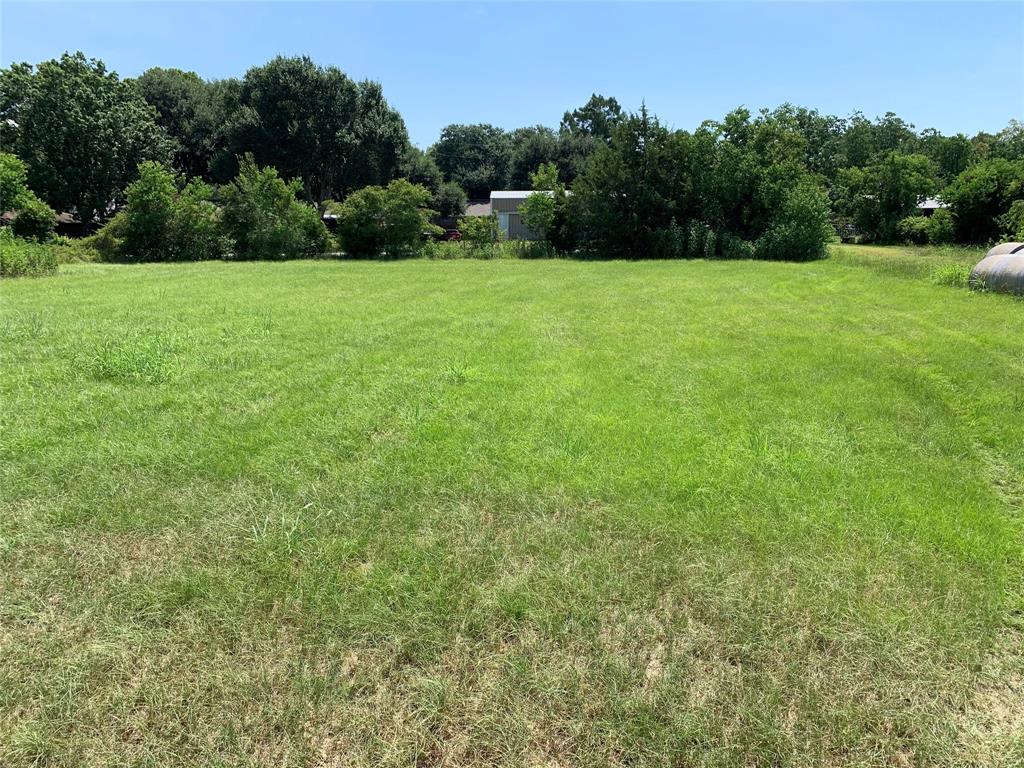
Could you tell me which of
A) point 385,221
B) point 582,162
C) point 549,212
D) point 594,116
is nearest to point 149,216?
point 385,221

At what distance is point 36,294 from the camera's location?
1123 centimetres

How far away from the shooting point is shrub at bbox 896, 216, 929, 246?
26250mm

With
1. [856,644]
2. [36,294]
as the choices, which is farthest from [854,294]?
[36,294]

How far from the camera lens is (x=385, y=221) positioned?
22500mm

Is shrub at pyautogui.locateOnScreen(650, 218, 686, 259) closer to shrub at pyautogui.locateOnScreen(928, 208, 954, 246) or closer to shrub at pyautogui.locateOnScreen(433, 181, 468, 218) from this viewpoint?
shrub at pyautogui.locateOnScreen(928, 208, 954, 246)

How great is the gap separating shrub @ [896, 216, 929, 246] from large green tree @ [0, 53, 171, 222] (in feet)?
132

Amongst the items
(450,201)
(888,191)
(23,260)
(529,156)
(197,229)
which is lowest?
(23,260)

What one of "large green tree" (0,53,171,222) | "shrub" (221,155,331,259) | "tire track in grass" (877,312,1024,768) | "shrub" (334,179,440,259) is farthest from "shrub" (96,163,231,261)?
"tire track in grass" (877,312,1024,768)

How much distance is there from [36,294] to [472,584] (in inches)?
516

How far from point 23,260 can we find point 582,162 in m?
42.6

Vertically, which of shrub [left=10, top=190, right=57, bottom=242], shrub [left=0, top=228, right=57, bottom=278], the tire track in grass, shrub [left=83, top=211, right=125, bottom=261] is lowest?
the tire track in grass

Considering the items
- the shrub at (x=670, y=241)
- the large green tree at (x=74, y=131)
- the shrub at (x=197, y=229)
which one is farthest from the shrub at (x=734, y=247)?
the large green tree at (x=74, y=131)

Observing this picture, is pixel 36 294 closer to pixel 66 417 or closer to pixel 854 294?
pixel 66 417

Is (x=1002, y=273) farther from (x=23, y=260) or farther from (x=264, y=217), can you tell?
(x=23, y=260)
